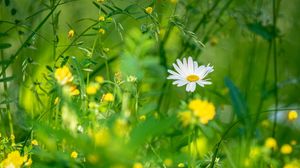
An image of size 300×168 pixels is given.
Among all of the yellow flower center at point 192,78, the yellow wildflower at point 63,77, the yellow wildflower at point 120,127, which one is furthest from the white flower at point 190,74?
the yellow wildflower at point 120,127

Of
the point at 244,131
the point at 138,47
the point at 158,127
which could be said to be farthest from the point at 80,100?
the point at 244,131

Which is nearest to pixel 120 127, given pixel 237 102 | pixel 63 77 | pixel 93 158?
pixel 93 158

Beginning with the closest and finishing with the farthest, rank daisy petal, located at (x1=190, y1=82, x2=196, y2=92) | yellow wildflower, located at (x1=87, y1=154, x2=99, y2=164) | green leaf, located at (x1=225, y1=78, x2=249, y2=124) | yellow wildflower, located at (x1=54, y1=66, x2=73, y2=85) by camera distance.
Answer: yellow wildflower, located at (x1=87, y1=154, x2=99, y2=164)
yellow wildflower, located at (x1=54, y1=66, x2=73, y2=85)
daisy petal, located at (x1=190, y1=82, x2=196, y2=92)
green leaf, located at (x1=225, y1=78, x2=249, y2=124)

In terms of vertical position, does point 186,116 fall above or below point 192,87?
below

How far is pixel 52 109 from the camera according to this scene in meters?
1.67

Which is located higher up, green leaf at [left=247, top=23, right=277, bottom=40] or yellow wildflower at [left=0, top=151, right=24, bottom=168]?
green leaf at [left=247, top=23, right=277, bottom=40]

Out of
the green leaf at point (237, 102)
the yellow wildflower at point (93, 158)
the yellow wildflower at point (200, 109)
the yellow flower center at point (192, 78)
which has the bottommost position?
the yellow wildflower at point (93, 158)

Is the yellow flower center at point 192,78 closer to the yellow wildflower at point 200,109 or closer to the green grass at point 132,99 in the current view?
the green grass at point 132,99

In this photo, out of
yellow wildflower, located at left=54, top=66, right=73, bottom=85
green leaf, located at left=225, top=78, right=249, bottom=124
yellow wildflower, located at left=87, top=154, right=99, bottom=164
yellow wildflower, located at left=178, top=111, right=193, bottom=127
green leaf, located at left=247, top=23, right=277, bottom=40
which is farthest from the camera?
green leaf, located at left=247, top=23, right=277, bottom=40

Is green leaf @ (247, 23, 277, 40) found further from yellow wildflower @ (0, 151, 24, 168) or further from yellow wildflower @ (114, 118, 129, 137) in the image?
yellow wildflower @ (114, 118, 129, 137)

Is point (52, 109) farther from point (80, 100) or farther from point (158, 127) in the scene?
point (158, 127)

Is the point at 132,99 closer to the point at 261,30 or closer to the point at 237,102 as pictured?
the point at 237,102

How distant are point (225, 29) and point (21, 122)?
124cm

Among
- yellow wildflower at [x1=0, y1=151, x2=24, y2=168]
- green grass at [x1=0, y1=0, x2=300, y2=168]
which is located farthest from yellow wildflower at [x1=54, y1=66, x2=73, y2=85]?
yellow wildflower at [x1=0, y1=151, x2=24, y2=168]
